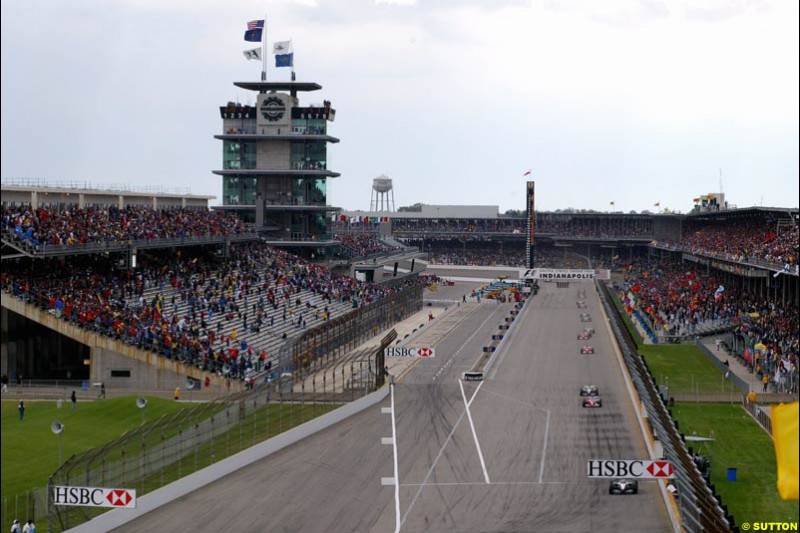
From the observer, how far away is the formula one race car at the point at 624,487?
108 feet

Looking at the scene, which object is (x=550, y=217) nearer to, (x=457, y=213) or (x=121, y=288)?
(x=457, y=213)

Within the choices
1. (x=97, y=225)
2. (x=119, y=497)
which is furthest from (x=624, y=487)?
(x=97, y=225)

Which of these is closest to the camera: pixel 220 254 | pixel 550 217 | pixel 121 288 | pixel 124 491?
pixel 124 491

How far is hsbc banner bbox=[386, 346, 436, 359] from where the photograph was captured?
6147 cm

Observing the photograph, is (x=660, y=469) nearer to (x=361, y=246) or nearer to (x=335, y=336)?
A: (x=335, y=336)

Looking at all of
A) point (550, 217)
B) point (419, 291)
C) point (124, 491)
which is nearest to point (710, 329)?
point (419, 291)

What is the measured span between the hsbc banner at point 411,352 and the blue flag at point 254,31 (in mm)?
36459

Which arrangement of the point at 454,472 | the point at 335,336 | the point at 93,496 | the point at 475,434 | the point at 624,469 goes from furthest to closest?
the point at 335,336
the point at 475,434
the point at 454,472
the point at 624,469
the point at 93,496

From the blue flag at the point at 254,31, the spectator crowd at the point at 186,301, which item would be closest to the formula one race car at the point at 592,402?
the spectator crowd at the point at 186,301

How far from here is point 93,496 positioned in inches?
1097

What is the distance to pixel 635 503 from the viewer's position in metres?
32.1

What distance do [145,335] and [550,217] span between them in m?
138

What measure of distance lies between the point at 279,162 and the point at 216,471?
6407cm

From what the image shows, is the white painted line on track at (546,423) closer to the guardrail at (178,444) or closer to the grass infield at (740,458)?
the grass infield at (740,458)
